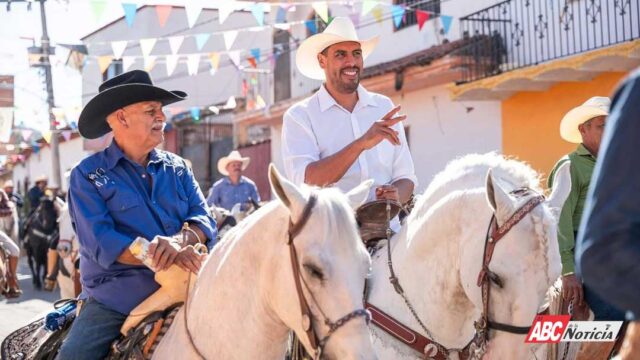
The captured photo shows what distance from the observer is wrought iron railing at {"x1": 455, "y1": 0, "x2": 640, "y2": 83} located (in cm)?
1155

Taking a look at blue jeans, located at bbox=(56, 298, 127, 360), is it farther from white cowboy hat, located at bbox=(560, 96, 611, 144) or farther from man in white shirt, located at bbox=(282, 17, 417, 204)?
white cowboy hat, located at bbox=(560, 96, 611, 144)

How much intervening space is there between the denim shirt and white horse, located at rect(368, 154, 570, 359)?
0.97 meters

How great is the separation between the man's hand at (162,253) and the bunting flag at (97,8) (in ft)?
27.7

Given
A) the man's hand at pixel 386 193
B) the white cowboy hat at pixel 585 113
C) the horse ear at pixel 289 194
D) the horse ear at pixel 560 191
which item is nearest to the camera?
the horse ear at pixel 289 194

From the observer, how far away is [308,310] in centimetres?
270

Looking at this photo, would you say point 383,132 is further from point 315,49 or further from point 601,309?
point 601,309

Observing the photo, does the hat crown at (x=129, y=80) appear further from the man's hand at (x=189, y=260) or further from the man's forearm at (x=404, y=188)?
the man's forearm at (x=404, y=188)

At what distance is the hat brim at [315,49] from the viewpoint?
4.68 meters

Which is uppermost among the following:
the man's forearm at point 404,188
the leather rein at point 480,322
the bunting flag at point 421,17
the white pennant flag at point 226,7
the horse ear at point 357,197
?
the white pennant flag at point 226,7

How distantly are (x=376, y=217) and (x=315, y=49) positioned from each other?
1135 mm

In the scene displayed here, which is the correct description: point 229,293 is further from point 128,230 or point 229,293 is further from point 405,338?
point 405,338

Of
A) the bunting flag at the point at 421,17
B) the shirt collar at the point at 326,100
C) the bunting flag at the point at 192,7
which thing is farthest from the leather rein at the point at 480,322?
the bunting flag at the point at 421,17

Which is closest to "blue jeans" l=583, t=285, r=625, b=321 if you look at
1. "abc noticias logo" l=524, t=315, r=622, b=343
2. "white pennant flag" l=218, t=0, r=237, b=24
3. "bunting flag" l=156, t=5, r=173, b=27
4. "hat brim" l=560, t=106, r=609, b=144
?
"abc noticias logo" l=524, t=315, r=622, b=343

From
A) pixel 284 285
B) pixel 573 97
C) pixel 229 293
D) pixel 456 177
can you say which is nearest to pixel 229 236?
pixel 229 293
